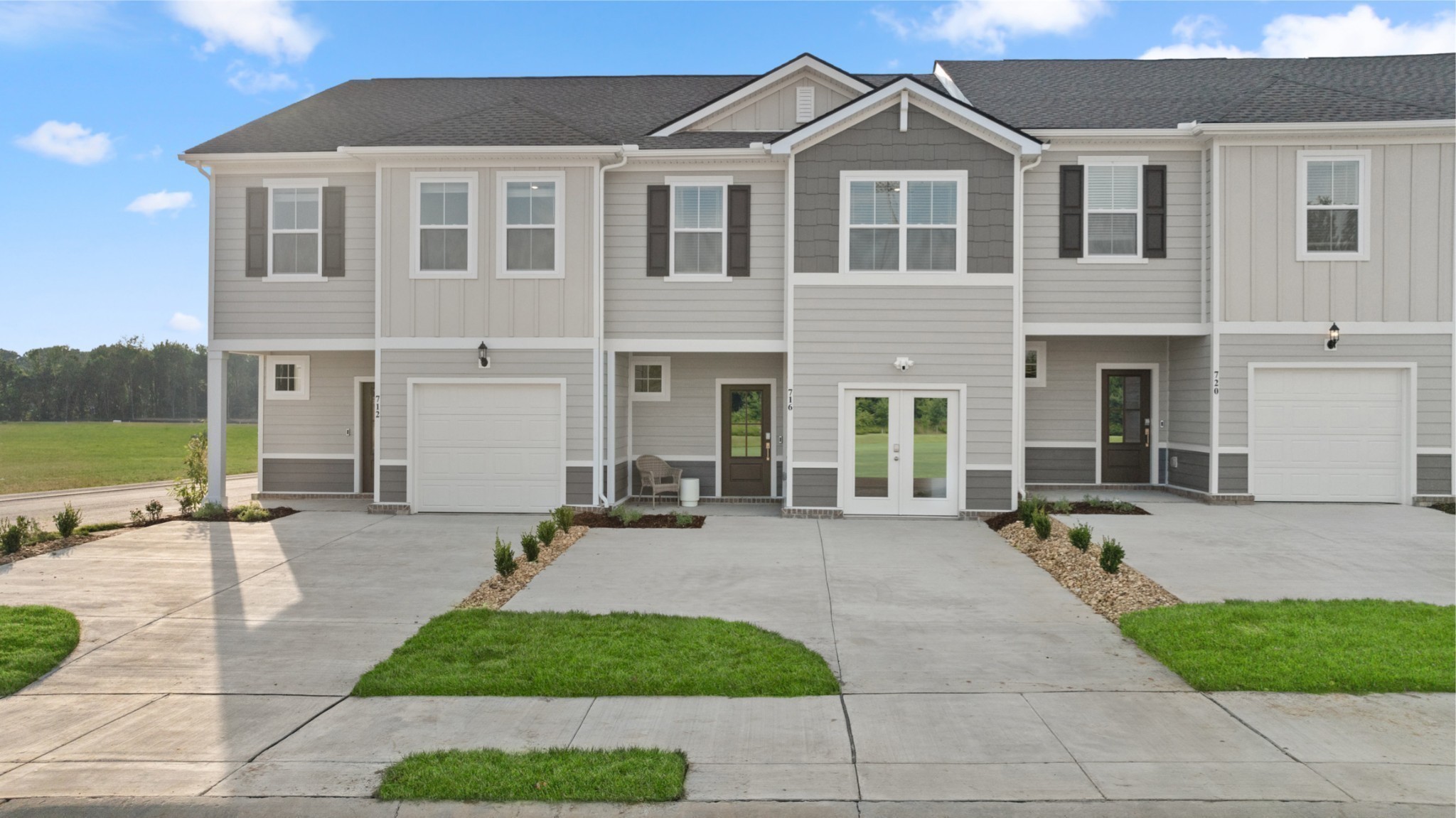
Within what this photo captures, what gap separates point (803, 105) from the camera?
14.4 metres

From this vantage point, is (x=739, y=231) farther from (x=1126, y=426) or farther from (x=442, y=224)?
(x=1126, y=426)

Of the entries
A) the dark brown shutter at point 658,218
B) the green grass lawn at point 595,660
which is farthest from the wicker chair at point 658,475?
the green grass lawn at point 595,660

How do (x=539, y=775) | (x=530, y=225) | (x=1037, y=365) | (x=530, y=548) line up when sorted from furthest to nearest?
(x=1037, y=365) → (x=530, y=225) → (x=530, y=548) → (x=539, y=775)

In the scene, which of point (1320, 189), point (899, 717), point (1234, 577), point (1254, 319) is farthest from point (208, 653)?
point (1320, 189)

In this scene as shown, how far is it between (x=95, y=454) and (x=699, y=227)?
29637 mm

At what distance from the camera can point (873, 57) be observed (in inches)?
701

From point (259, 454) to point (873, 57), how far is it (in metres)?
14.5

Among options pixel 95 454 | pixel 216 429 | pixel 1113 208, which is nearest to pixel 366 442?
pixel 216 429

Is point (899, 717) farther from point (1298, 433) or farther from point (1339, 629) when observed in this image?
point (1298, 433)

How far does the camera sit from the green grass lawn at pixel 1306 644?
5.48 meters

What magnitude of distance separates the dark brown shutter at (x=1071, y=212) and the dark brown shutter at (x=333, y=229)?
11.6 metres

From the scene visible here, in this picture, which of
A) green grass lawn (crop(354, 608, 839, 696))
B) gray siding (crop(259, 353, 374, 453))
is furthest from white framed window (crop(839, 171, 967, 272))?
gray siding (crop(259, 353, 374, 453))

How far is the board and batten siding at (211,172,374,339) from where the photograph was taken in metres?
13.6

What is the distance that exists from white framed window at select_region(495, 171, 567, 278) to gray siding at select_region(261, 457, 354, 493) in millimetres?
5202
